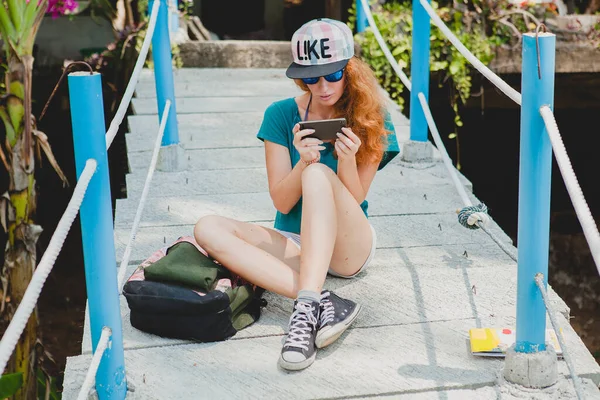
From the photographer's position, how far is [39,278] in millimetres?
1550

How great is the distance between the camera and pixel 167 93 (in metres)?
→ 3.87

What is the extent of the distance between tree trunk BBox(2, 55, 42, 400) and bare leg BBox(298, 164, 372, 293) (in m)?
1.27

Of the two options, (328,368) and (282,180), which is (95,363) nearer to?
(328,368)

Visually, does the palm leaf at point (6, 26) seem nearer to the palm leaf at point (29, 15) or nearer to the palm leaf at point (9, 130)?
the palm leaf at point (29, 15)

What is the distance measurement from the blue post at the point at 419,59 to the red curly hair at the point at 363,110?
129cm

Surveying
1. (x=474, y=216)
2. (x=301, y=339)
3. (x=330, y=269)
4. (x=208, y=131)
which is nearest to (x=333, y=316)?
(x=301, y=339)

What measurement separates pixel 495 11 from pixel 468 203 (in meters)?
2.81

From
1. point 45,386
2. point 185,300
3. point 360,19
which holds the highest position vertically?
point 360,19

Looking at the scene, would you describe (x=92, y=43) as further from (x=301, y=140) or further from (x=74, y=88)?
(x=74, y=88)

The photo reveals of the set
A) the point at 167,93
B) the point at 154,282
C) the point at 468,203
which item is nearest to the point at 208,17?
the point at 167,93

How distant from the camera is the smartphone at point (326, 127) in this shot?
7.96 ft

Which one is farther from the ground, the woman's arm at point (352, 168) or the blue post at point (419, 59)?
the blue post at point (419, 59)

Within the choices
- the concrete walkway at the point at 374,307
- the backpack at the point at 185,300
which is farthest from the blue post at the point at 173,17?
the backpack at the point at 185,300

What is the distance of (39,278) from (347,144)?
1.14 m
